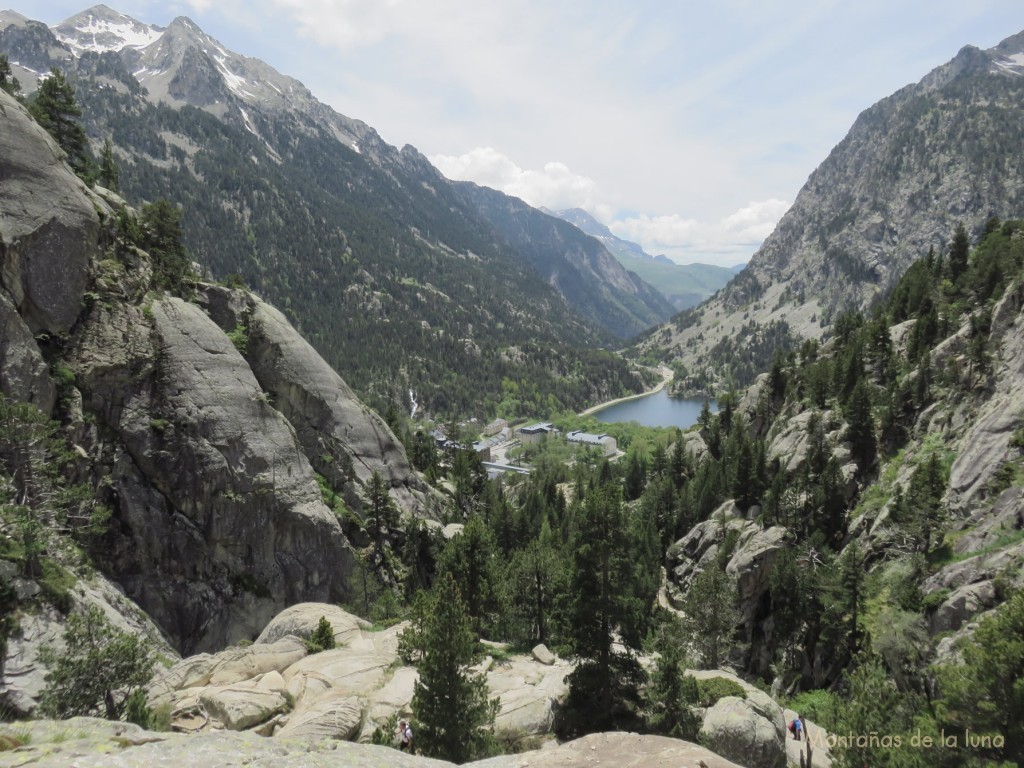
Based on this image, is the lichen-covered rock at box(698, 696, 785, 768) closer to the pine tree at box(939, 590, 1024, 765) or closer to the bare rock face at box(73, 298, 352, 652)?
the pine tree at box(939, 590, 1024, 765)

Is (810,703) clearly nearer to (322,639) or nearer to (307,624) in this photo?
(322,639)

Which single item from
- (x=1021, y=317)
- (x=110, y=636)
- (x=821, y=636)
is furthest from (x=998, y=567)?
(x=110, y=636)

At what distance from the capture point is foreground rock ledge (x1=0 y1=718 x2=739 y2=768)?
9547 millimetres

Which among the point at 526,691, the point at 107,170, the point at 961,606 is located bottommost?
the point at 526,691

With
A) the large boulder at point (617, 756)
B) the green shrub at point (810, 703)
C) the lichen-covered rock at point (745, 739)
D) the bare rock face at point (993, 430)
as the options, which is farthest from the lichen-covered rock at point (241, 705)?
the bare rock face at point (993, 430)

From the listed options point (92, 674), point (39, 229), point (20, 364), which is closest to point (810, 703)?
point (92, 674)

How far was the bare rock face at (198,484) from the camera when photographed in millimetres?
38844

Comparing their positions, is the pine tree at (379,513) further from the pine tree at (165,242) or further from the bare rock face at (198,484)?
the pine tree at (165,242)

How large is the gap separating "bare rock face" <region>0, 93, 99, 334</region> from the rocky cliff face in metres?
0.09

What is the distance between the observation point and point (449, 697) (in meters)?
19.0

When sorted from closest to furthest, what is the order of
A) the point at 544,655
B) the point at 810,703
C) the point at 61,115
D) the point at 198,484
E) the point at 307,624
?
the point at 307,624
the point at 544,655
the point at 810,703
the point at 198,484
the point at 61,115

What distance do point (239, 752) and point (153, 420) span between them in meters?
37.5

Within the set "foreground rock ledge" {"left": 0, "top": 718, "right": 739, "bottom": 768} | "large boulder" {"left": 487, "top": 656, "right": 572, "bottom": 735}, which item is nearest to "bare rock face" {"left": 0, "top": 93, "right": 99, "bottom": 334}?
"foreground rock ledge" {"left": 0, "top": 718, "right": 739, "bottom": 768}

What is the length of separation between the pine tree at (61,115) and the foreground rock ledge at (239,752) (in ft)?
193
